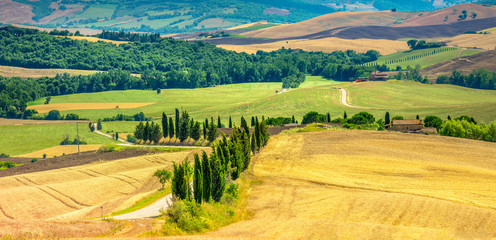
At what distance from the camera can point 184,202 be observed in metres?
43.2

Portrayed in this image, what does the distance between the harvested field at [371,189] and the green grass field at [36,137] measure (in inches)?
2563

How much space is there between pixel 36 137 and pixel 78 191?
75.2m

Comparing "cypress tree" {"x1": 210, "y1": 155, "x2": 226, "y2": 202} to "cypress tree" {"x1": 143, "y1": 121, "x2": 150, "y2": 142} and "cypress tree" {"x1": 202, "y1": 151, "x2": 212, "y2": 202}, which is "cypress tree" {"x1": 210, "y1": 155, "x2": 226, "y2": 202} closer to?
"cypress tree" {"x1": 202, "y1": 151, "x2": 212, "y2": 202}

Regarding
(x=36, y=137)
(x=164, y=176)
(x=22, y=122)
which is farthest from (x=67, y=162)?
(x=22, y=122)

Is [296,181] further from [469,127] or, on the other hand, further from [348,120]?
[348,120]

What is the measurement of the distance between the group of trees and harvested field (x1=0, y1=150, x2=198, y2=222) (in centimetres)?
967

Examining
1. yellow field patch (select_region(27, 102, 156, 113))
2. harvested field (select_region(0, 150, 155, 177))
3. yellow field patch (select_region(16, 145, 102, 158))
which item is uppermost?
yellow field patch (select_region(27, 102, 156, 113))

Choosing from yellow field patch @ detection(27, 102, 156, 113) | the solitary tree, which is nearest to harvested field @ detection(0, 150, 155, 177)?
the solitary tree

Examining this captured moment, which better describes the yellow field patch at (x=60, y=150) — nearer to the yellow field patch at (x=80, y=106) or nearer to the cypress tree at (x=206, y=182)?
the yellow field patch at (x=80, y=106)

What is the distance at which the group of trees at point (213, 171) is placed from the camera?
45500 mm

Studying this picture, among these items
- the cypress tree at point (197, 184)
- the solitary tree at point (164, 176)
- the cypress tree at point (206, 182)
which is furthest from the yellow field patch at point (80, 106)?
the cypress tree at point (197, 184)

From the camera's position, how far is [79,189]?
6594 cm

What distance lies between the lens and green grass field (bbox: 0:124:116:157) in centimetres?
12406

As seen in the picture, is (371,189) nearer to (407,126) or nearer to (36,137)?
(407,126)
